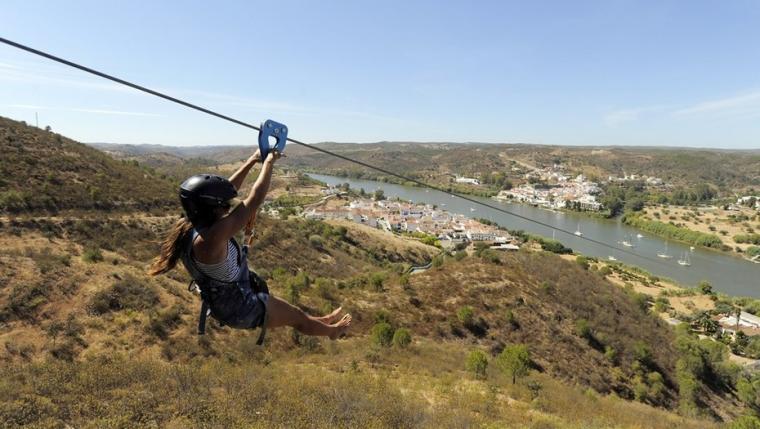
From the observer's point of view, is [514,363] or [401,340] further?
[401,340]

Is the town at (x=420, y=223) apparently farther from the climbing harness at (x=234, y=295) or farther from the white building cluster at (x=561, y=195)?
the climbing harness at (x=234, y=295)

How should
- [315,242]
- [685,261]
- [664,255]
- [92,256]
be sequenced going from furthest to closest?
1. [664,255]
2. [685,261]
3. [315,242]
4. [92,256]

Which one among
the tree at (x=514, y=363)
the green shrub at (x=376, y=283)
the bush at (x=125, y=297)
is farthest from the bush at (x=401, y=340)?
the bush at (x=125, y=297)

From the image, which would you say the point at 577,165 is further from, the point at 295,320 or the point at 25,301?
the point at 295,320

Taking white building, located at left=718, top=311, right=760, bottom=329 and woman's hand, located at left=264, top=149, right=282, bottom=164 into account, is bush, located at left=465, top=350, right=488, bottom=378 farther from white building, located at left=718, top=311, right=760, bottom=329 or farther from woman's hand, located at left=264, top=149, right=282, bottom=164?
white building, located at left=718, top=311, right=760, bottom=329

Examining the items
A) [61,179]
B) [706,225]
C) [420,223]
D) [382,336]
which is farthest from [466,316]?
[706,225]

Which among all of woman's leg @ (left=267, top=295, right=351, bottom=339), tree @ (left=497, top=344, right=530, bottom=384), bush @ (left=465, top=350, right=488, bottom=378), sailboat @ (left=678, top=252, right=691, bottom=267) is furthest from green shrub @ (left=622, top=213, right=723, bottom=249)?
woman's leg @ (left=267, top=295, right=351, bottom=339)

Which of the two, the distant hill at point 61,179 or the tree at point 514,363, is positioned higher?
the distant hill at point 61,179

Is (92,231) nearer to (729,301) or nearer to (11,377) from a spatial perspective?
(11,377)
